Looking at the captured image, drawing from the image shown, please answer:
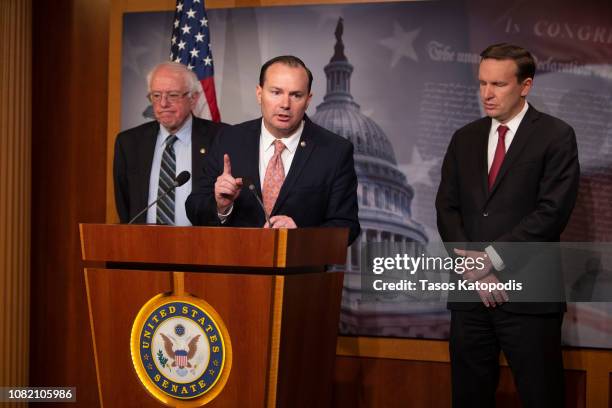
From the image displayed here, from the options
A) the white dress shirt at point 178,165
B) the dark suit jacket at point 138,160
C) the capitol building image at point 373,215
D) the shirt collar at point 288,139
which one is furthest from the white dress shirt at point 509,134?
the white dress shirt at point 178,165

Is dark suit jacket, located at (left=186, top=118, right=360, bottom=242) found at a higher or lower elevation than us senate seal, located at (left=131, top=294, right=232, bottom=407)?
higher

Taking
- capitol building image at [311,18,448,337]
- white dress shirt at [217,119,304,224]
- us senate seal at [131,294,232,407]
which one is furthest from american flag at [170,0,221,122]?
us senate seal at [131,294,232,407]

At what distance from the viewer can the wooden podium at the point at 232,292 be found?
106 inches

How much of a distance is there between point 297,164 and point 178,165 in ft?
3.57

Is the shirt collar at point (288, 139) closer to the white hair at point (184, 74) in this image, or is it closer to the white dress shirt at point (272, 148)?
the white dress shirt at point (272, 148)

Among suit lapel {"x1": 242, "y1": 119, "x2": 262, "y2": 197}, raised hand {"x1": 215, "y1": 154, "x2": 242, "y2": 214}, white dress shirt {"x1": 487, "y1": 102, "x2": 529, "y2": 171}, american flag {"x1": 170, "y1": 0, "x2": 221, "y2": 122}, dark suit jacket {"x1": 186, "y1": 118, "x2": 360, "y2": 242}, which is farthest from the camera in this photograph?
american flag {"x1": 170, "y1": 0, "x2": 221, "y2": 122}

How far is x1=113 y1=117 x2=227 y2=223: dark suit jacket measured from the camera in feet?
14.5

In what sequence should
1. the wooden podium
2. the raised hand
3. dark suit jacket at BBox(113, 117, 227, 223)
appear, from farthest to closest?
dark suit jacket at BBox(113, 117, 227, 223) < the raised hand < the wooden podium

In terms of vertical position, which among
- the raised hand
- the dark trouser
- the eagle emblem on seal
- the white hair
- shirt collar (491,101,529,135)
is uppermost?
the white hair

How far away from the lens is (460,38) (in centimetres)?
451

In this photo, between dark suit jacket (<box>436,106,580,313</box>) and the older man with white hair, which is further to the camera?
the older man with white hair

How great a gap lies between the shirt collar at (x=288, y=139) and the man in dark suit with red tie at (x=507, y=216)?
0.79 metres

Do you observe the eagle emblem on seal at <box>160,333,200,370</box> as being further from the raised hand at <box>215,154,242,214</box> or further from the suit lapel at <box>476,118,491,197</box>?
the suit lapel at <box>476,118,491,197</box>

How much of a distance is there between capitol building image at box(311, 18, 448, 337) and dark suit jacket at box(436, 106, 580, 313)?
0.72 m
